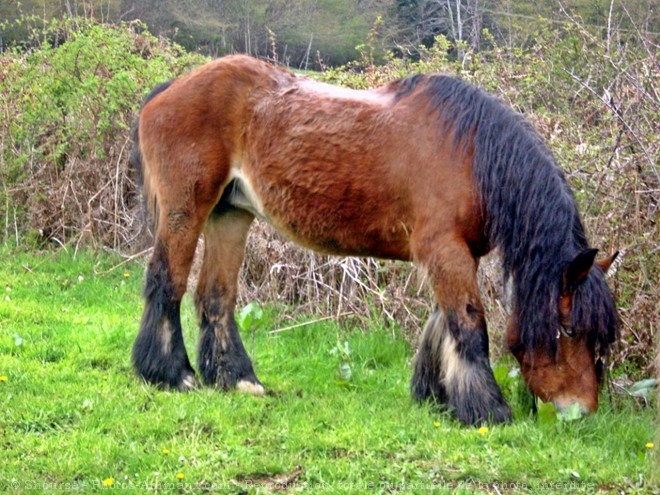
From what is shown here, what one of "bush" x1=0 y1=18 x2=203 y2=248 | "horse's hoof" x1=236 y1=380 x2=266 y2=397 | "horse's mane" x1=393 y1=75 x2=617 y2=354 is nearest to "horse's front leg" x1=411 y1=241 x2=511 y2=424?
"horse's mane" x1=393 y1=75 x2=617 y2=354

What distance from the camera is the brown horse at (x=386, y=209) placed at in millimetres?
5211

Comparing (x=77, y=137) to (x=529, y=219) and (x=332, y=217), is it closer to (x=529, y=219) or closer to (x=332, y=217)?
(x=332, y=217)

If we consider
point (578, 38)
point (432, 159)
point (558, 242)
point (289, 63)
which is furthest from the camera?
point (289, 63)

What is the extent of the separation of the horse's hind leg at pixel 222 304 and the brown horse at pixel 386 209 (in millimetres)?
10

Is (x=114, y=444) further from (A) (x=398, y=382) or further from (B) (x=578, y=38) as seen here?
(B) (x=578, y=38)

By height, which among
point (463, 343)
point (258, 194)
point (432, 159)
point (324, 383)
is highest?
point (432, 159)

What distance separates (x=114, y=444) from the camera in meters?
4.92

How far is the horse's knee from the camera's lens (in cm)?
530

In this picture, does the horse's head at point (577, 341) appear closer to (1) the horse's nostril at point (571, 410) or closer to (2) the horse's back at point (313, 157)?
(1) the horse's nostril at point (571, 410)

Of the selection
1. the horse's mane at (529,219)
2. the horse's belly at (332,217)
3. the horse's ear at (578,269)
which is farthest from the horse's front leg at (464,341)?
the horse's ear at (578,269)

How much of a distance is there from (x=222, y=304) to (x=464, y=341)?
199cm

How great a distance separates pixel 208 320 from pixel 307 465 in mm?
2046

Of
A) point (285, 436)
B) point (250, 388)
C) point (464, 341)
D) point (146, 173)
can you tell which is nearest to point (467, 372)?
point (464, 341)

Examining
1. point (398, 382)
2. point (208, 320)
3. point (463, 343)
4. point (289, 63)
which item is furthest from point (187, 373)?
point (289, 63)
